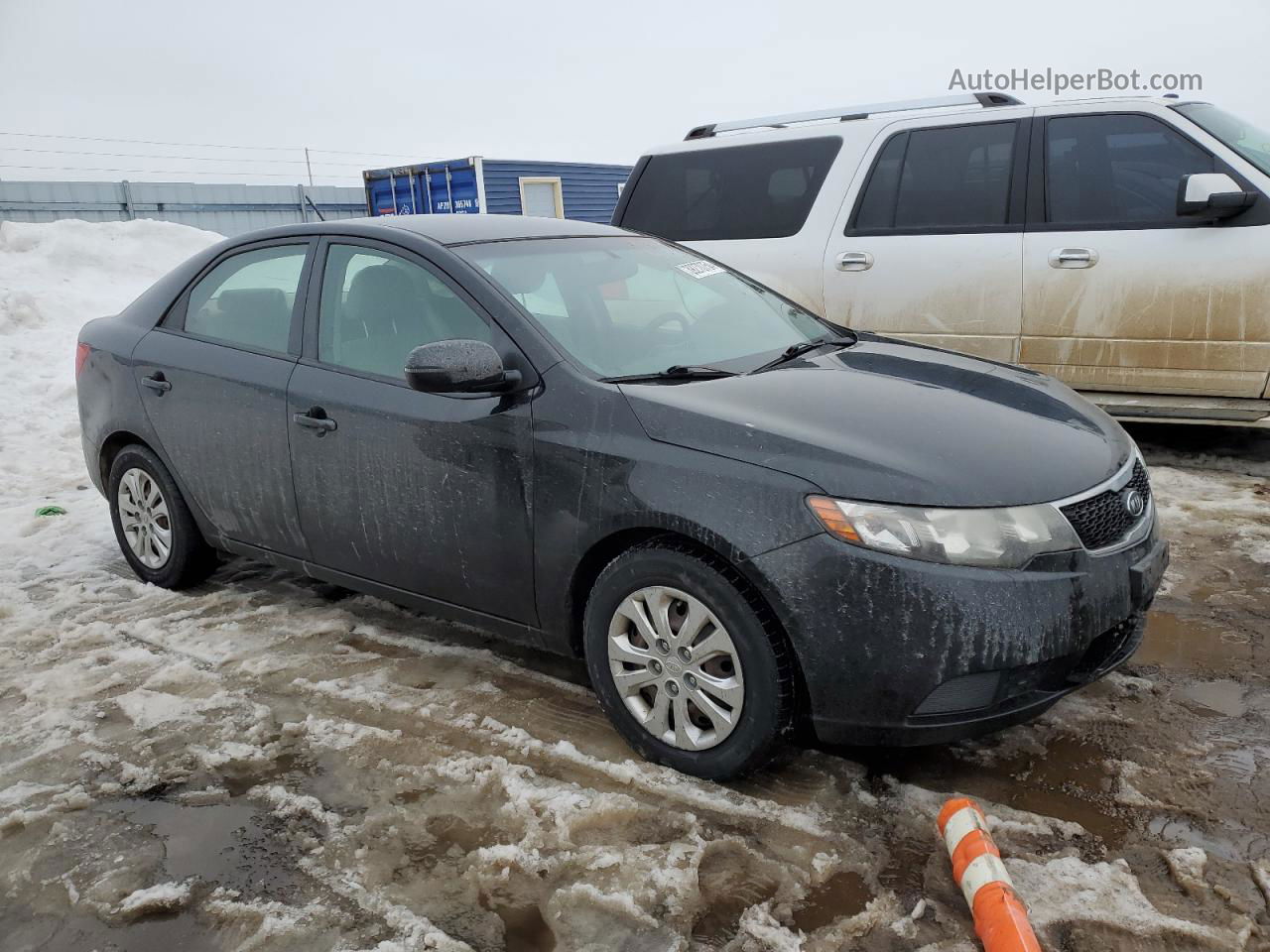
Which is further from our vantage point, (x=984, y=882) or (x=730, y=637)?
(x=730, y=637)

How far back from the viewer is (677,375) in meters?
3.18

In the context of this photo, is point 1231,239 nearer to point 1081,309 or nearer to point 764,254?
point 1081,309

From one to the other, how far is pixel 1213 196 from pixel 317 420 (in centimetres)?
444

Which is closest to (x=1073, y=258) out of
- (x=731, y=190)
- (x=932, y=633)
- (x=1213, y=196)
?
(x=1213, y=196)

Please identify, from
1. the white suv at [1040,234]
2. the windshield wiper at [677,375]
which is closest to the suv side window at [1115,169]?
the white suv at [1040,234]

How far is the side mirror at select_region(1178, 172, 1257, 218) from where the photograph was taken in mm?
5105

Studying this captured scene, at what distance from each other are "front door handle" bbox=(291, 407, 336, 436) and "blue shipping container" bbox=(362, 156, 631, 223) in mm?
15834

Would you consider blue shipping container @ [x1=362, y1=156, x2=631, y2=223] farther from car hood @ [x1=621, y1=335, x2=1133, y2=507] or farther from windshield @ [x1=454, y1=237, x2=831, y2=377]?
car hood @ [x1=621, y1=335, x2=1133, y2=507]

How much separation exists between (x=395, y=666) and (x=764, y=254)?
12.3ft

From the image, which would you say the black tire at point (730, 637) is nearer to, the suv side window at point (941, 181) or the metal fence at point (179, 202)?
the suv side window at point (941, 181)

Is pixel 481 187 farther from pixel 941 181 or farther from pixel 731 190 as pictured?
pixel 941 181

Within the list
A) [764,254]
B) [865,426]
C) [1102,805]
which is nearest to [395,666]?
[865,426]

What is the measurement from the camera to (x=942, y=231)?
5922 mm

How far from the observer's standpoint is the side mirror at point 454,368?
121 inches
